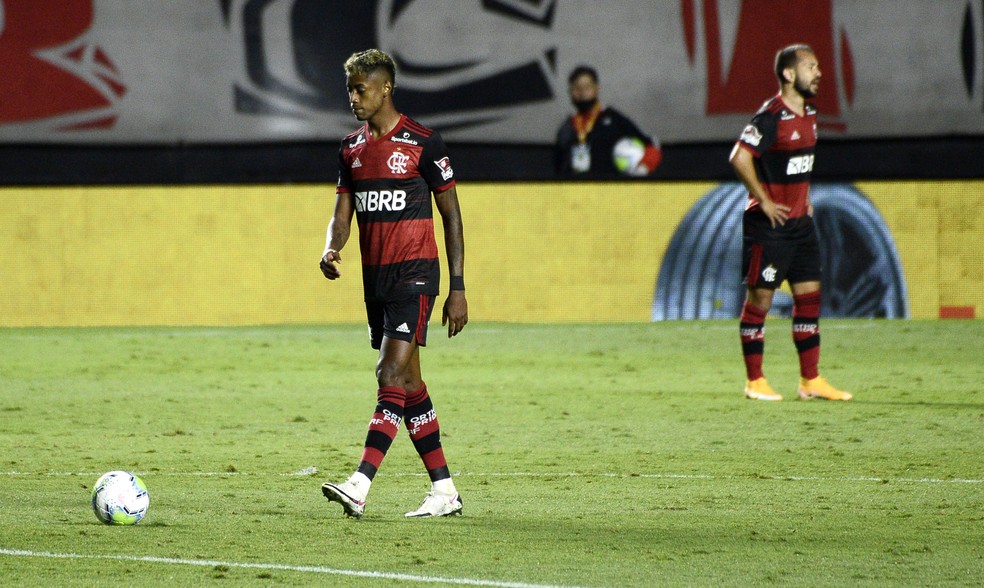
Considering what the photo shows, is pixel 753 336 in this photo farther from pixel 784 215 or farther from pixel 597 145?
pixel 597 145

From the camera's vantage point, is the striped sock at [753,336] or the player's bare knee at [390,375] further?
the striped sock at [753,336]

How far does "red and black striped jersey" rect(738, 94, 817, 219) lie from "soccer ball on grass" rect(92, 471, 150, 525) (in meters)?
5.93

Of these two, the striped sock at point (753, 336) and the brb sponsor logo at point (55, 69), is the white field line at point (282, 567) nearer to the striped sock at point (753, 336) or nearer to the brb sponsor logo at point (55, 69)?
the striped sock at point (753, 336)

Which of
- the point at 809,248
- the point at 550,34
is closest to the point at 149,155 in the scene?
the point at 550,34

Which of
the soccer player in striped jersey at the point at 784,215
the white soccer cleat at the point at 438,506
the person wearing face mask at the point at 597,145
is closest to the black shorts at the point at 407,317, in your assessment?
the white soccer cleat at the point at 438,506

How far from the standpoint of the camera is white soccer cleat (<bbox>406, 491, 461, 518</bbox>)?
6.51 m

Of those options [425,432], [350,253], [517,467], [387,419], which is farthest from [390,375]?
[350,253]

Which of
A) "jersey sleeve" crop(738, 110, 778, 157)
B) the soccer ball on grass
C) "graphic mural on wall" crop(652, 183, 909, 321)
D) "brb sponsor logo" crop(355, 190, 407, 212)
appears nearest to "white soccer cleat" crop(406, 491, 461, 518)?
the soccer ball on grass

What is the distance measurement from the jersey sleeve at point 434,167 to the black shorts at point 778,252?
15.4 feet

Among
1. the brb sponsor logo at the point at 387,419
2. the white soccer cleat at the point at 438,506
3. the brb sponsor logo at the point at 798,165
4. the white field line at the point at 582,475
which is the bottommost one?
the white field line at the point at 582,475

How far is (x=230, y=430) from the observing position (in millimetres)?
9883

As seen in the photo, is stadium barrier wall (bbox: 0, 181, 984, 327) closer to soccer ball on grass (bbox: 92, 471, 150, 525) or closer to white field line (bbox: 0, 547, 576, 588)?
soccer ball on grass (bbox: 92, 471, 150, 525)

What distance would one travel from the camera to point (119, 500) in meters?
6.19

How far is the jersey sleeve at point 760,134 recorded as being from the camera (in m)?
10.8
